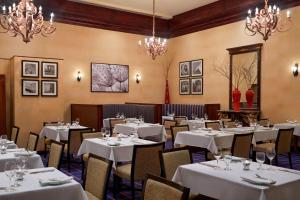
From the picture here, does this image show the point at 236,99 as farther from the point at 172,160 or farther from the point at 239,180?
the point at 239,180

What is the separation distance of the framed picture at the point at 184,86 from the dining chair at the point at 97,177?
30.2 ft

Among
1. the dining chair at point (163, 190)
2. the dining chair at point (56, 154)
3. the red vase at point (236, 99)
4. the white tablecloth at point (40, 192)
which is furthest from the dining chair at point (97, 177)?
the red vase at point (236, 99)

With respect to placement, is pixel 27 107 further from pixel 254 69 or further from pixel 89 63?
pixel 254 69

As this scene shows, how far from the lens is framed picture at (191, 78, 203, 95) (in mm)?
11696

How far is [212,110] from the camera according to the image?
1062 centimetres

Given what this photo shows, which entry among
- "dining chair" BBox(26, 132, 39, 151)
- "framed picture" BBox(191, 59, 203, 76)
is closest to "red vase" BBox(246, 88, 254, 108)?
"framed picture" BBox(191, 59, 203, 76)

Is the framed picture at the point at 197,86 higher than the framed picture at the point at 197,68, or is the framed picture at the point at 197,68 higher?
the framed picture at the point at 197,68

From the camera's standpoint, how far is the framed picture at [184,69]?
1223 centimetres

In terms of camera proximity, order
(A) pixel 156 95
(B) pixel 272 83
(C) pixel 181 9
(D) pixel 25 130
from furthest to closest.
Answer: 1. (A) pixel 156 95
2. (C) pixel 181 9
3. (B) pixel 272 83
4. (D) pixel 25 130

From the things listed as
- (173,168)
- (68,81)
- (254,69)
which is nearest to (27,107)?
(68,81)

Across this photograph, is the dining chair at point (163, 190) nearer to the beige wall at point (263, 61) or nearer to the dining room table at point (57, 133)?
the dining room table at point (57, 133)

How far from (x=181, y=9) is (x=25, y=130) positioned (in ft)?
23.4

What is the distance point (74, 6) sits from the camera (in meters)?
10.8

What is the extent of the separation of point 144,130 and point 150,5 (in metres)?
5.61
